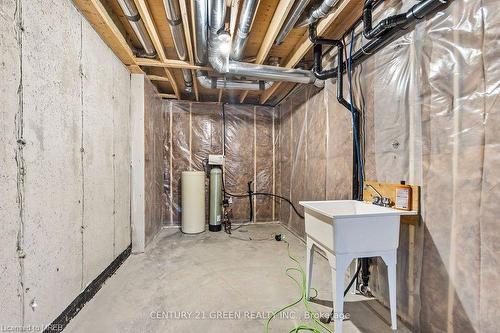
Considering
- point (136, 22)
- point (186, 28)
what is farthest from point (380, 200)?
point (136, 22)

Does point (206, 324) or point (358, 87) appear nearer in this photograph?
point (206, 324)

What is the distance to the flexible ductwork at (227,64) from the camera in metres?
1.84

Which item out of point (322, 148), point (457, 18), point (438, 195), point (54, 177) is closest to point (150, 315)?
point (54, 177)

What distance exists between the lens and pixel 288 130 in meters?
4.09

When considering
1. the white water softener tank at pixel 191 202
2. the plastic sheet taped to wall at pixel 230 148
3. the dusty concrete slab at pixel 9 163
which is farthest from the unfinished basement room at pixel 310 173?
the plastic sheet taped to wall at pixel 230 148

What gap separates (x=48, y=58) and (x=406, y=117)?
2301 mm

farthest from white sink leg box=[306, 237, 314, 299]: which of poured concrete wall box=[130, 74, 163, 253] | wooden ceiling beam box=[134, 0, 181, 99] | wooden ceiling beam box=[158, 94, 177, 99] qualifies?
wooden ceiling beam box=[158, 94, 177, 99]

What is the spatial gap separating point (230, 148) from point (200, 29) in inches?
99.3

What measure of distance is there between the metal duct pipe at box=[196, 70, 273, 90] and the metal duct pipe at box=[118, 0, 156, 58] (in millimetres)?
691

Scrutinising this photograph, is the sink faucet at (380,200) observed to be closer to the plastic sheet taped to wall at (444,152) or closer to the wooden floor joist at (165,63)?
the plastic sheet taped to wall at (444,152)

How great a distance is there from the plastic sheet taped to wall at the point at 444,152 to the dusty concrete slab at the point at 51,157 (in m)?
2.24

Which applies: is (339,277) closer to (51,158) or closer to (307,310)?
(307,310)

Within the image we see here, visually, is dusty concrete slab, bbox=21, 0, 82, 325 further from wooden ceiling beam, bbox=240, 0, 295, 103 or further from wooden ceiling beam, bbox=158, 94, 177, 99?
wooden ceiling beam, bbox=158, 94, 177, 99

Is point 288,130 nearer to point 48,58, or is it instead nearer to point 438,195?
point 438,195
